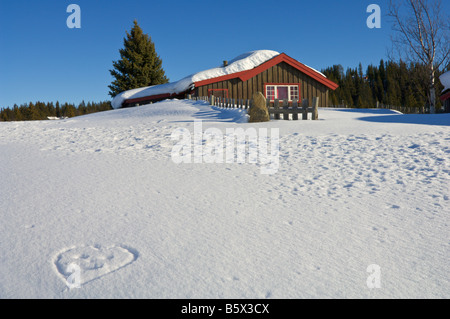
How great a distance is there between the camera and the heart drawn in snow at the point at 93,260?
115 inches

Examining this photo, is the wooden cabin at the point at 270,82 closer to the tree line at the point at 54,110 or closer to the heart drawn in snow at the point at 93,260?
the heart drawn in snow at the point at 93,260

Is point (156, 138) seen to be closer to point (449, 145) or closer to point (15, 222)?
point (15, 222)

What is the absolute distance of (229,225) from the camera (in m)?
3.84

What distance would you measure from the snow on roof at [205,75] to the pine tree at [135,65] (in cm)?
690

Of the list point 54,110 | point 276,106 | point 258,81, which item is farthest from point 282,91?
point 54,110

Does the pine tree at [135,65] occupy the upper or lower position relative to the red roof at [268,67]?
upper

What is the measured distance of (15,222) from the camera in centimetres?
396

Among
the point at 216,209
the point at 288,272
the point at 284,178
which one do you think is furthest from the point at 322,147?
the point at 288,272

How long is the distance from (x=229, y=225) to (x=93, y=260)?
1519 millimetres

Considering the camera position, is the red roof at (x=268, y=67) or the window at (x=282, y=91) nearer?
the red roof at (x=268, y=67)

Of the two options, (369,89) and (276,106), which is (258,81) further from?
(369,89)

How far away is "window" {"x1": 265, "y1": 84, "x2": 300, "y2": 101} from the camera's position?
2539cm

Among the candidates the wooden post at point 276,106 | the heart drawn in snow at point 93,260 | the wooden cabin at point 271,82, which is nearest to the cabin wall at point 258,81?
the wooden cabin at point 271,82

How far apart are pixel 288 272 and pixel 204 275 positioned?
0.76 meters
